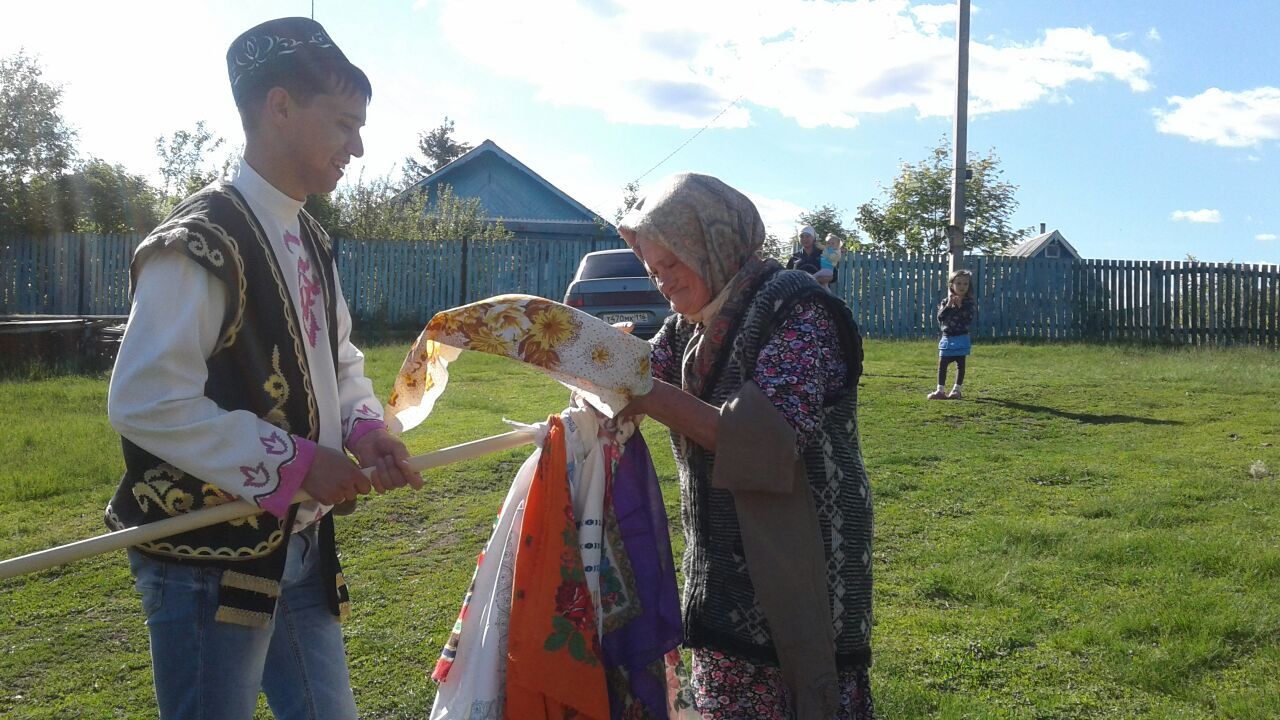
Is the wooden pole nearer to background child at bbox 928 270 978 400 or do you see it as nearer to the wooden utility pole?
background child at bbox 928 270 978 400

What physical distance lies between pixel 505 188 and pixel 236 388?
30.9 metres

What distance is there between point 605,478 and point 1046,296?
17299mm

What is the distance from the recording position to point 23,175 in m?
25.4

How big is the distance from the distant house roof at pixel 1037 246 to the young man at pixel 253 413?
104 feet

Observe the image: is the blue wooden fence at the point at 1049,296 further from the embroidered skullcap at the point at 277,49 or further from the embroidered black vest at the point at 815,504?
the embroidered skullcap at the point at 277,49

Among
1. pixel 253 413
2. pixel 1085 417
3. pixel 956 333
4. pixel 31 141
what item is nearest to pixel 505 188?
pixel 31 141

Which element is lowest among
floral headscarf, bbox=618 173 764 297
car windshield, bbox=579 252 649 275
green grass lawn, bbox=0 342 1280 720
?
green grass lawn, bbox=0 342 1280 720

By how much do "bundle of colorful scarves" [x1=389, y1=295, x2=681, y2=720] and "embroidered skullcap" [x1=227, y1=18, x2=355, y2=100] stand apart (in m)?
0.67

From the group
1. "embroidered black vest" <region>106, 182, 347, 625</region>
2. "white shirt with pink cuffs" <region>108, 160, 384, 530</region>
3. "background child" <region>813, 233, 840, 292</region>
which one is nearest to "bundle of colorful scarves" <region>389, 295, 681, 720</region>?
"embroidered black vest" <region>106, 182, 347, 625</region>

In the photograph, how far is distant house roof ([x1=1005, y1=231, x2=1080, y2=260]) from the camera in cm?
3397

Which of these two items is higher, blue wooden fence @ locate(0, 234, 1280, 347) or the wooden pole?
blue wooden fence @ locate(0, 234, 1280, 347)

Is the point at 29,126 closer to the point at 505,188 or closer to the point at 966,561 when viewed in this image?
the point at 505,188

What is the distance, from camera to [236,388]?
205 centimetres

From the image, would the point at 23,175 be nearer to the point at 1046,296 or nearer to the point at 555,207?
the point at 555,207
